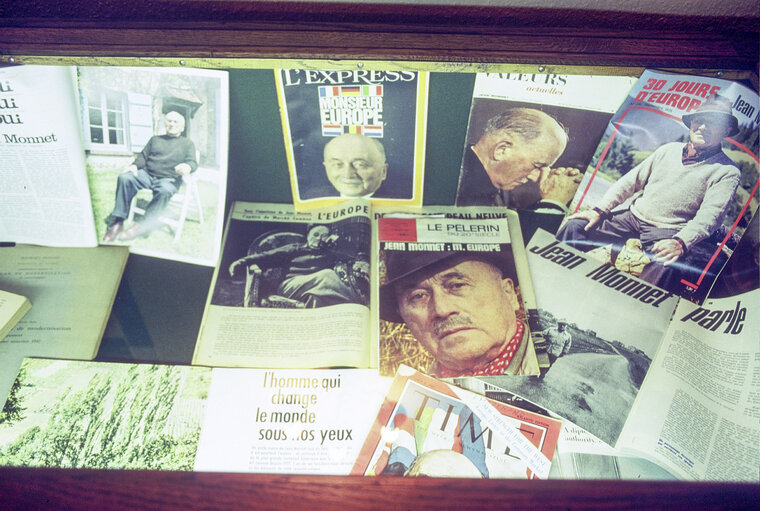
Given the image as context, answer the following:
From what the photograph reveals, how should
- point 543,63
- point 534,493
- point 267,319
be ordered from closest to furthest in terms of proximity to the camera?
point 534,493, point 543,63, point 267,319

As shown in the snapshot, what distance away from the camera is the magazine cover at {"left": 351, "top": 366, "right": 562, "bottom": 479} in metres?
0.65

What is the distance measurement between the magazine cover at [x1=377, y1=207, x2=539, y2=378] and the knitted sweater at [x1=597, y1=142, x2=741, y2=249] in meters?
0.20

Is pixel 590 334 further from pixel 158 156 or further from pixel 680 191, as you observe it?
pixel 158 156

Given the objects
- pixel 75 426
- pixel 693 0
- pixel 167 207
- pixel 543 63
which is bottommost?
pixel 75 426

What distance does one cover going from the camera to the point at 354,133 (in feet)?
2.76

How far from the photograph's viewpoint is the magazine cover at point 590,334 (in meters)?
0.72

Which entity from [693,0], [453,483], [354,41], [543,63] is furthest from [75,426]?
[693,0]

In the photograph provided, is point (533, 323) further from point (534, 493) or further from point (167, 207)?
point (167, 207)

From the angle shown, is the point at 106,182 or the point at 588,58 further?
the point at 106,182

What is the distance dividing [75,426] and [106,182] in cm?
39

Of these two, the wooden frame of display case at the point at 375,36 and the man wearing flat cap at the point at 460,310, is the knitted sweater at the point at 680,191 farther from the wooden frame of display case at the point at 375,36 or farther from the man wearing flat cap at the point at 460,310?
the man wearing flat cap at the point at 460,310

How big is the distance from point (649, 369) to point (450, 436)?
1.05 ft

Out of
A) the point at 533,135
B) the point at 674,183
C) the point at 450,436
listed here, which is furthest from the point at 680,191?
the point at 450,436

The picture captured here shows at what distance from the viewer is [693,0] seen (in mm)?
848
